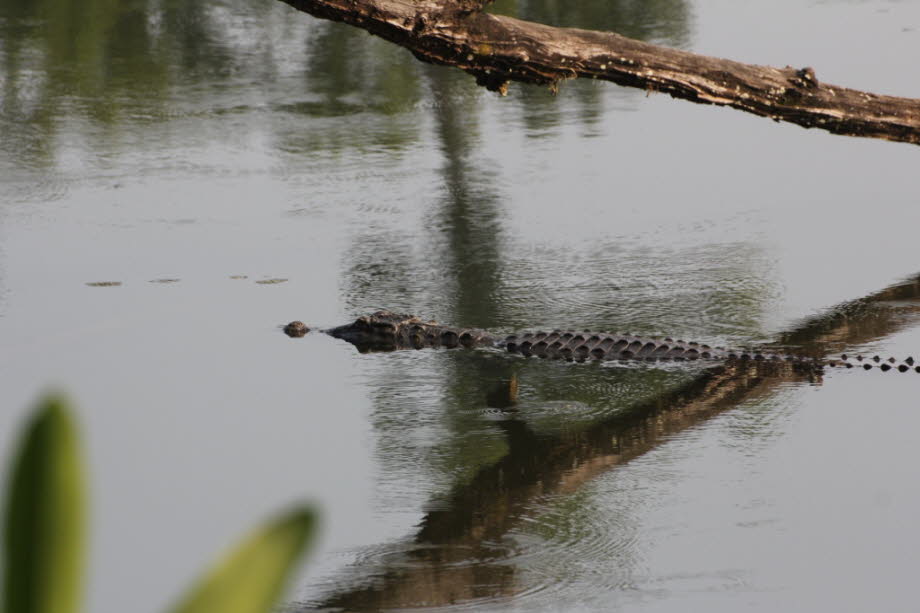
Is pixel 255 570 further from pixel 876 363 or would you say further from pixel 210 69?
pixel 210 69

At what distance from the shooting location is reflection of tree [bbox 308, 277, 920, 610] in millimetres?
3768

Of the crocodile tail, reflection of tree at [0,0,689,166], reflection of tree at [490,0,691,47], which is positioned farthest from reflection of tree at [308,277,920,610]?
reflection of tree at [490,0,691,47]

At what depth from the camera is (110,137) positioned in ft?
34.7

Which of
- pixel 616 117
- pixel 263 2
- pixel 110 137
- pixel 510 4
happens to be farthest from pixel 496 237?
pixel 263 2

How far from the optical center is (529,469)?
4.72 meters

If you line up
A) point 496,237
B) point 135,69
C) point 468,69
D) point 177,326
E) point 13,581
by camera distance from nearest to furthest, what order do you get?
point 13,581 → point 468,69 → point 177,326 → point 496,237 → point 135,69

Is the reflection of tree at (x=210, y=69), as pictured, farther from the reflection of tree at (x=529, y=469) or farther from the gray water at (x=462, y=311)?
the reflection of tree at (x=529, y=469)

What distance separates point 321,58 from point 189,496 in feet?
28.6

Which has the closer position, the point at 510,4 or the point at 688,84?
the point at 688,84

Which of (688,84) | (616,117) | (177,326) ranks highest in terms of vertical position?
(688,84)

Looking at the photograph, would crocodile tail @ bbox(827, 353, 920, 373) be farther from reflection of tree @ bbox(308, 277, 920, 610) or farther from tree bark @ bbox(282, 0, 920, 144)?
tree bark @ bbox(282, 0, 920, 144)

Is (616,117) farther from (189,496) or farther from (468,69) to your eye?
(189,496)

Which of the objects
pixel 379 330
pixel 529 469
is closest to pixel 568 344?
pixel 379 330

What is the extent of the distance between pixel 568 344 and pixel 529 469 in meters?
1.26
